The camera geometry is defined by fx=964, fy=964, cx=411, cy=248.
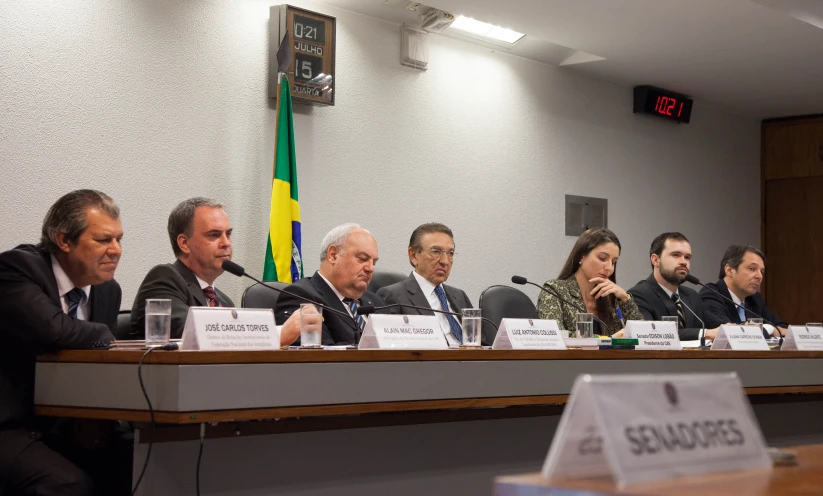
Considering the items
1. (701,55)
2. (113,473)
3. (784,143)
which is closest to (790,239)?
(784,143)

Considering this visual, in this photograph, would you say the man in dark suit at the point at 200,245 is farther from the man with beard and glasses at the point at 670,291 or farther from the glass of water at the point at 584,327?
the man with beard and glasses at the point at 670,291

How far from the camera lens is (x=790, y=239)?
27.5 ft

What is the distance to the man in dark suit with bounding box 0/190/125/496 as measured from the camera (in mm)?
2381

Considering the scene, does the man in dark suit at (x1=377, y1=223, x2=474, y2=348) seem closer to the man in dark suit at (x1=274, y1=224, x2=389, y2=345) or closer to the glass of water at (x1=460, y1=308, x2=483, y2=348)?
the man in dark suit at (x1=274, y1=224, x2=389, y2=345)

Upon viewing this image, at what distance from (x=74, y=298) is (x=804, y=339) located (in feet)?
9.20

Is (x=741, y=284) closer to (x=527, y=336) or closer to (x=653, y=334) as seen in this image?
(x=653, y=334)

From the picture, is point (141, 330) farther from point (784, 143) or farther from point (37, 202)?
point (784, 143)

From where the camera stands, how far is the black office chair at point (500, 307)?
4.34 meters

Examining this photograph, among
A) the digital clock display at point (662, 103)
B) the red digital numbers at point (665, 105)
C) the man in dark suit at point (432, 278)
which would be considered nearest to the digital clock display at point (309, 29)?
the man in dark suit at point (432, 278)

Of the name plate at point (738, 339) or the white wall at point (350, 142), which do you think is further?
the white wall at point (350, 142)

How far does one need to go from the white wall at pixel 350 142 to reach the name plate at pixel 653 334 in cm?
222

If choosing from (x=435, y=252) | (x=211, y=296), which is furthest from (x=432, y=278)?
(x=211, y=296)

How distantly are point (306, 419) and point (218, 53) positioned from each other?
2914 mm

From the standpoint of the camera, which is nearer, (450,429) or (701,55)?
(450,429)
